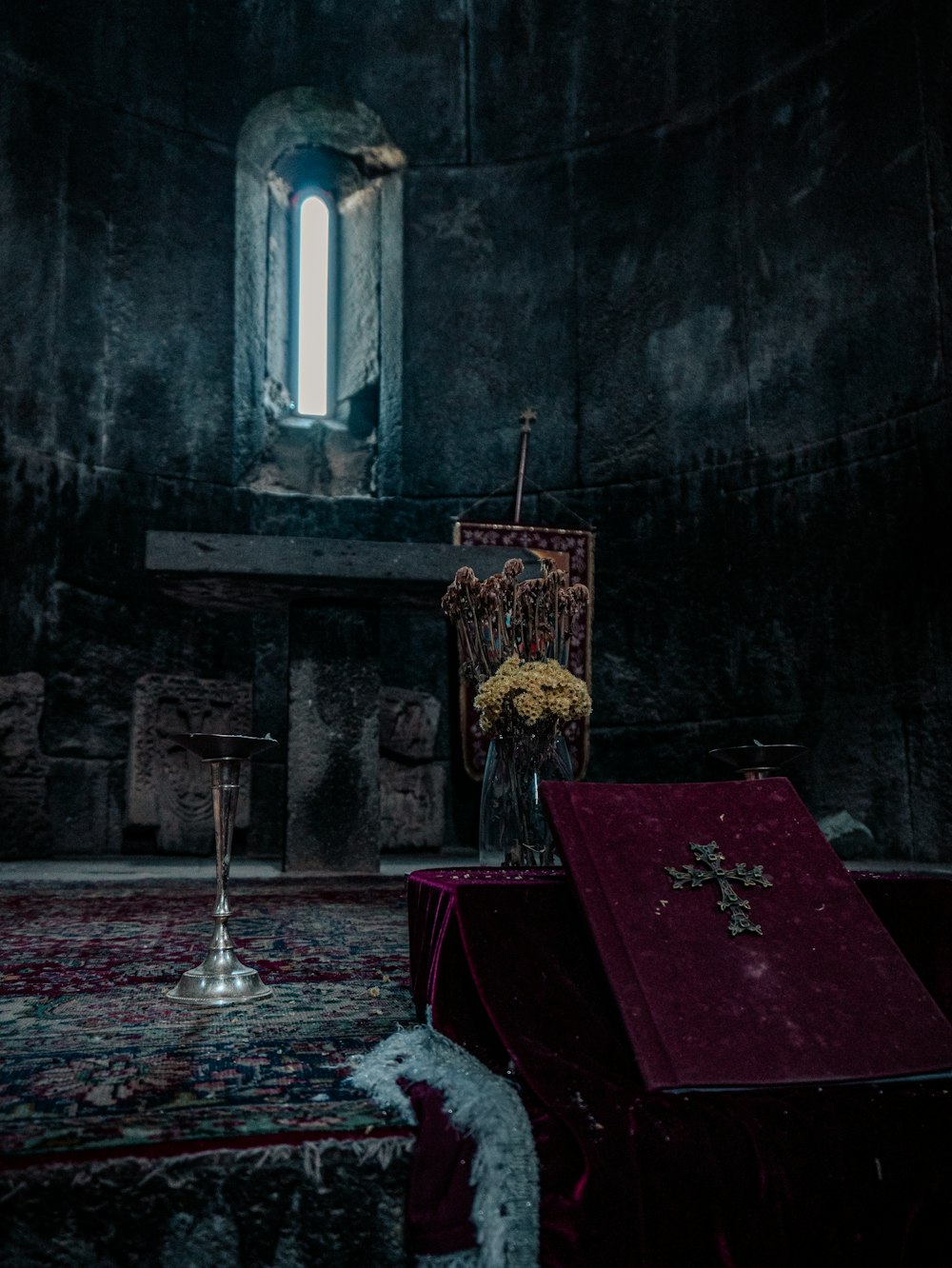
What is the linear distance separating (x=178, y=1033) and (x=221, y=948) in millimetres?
380

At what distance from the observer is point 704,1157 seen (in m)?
1.30

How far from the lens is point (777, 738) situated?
21.7ft

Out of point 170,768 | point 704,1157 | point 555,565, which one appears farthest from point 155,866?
point 704,1157

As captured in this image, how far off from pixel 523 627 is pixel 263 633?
503cm

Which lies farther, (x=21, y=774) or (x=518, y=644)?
(x=21, y=774)


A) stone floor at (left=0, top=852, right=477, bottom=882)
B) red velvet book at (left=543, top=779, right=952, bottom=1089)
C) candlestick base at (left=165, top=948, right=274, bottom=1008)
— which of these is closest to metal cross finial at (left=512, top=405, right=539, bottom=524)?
stone floor at (left=0, top=852, right=477, bottom=882)

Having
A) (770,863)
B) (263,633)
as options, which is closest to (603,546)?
(263,633)

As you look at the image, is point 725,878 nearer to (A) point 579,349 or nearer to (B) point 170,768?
(B) point 170,768

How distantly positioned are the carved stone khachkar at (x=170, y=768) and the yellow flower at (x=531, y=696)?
450cm

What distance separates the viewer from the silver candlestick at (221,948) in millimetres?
2082

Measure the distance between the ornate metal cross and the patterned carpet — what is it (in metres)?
0.58

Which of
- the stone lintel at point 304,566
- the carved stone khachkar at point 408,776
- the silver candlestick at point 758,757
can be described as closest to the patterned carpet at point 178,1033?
the silver candlestick at point 758,757

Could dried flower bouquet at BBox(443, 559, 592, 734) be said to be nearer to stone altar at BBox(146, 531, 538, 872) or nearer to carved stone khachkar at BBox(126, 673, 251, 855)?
stone altar at BBox(146, 531, 538, 872)

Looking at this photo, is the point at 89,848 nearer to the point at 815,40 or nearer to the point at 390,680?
the point at 390,680
